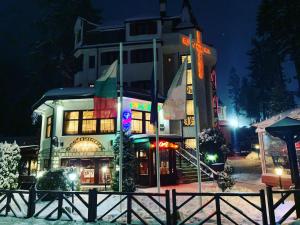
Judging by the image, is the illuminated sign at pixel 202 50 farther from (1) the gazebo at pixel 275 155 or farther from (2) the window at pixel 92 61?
(2) the window at pixel 92 61

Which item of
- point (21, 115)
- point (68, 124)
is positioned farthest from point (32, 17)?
point (68, 124)

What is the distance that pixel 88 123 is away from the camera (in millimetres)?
22875

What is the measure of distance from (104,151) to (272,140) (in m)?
13.2

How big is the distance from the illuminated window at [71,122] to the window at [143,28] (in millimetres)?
14207

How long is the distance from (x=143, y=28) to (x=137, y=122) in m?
14.0

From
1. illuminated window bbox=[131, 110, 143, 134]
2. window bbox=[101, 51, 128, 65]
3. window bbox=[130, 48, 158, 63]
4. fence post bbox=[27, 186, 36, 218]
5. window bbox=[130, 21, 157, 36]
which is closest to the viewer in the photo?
fence post bbox=[27, 186, 36, 218]

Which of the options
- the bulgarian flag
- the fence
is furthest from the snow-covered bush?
the bulgarian flag

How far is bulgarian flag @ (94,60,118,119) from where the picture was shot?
1338 cm

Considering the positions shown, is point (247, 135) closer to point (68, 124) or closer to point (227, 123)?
point (227, 123)

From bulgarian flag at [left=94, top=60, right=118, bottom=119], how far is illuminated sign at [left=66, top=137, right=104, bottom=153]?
9160mm

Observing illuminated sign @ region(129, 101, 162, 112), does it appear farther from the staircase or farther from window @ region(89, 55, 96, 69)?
window @ region(89, 55, 96, 69)

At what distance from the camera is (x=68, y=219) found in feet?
35.9

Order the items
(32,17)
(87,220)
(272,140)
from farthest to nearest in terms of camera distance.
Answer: (32,17)
(272,140)
(87,220)

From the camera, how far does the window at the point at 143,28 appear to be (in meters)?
32.3
